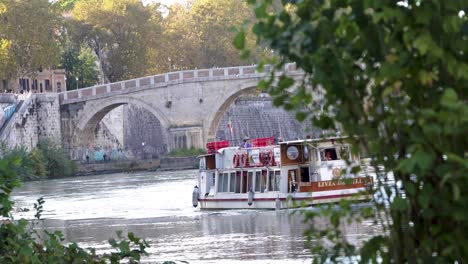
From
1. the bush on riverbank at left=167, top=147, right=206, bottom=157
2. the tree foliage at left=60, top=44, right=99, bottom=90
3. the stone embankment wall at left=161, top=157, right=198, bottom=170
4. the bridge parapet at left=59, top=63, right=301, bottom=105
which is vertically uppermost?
the tree foliage at left=60, top=44, right=99, bottom=90

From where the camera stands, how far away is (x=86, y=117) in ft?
152

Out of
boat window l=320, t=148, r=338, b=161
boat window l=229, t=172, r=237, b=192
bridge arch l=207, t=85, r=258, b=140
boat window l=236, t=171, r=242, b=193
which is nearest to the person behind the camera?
boat window l=320, t=148, r=338, b=161

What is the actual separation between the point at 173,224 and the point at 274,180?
6.25 ft

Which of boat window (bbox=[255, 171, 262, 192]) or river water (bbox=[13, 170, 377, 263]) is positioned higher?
boat window (bbox=[255, 171, 262, 192])

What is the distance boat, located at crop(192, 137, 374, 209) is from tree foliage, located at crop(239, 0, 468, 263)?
1416 centimetres

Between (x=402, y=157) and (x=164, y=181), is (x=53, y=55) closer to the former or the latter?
(x=164, y=181)

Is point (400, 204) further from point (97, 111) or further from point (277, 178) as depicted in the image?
point (97, 111)

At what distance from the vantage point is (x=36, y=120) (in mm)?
45688

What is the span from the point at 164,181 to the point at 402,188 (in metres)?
31.2

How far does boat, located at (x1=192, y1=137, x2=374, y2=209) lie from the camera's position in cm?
1888

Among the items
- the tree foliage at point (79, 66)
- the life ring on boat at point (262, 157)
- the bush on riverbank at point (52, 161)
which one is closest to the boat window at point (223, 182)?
the life ring on boat at point (262, 157)

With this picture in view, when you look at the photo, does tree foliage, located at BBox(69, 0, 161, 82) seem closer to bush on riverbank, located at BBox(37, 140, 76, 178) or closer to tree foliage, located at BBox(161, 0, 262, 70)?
tree foliage, located at BBox(161, 0, 262, 70)

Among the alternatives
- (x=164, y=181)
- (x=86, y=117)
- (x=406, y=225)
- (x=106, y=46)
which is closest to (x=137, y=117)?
(x=106, y=46)

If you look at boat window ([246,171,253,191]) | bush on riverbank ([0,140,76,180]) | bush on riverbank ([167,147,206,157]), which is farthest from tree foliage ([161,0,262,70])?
boat window ([246,171,253,191])
